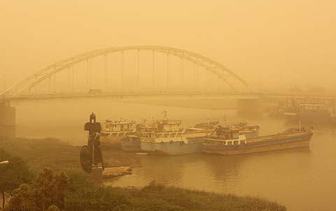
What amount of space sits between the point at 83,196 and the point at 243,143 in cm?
987

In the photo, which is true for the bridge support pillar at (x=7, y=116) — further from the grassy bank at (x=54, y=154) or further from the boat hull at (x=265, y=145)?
the boat hull at (x=265, y=145)

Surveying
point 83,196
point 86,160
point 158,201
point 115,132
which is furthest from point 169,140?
point 83,196

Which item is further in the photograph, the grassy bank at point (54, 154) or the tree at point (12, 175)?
the grassy bank at point (54, 154)

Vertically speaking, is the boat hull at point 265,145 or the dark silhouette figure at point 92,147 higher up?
the dark silhouette figure at point 92,147

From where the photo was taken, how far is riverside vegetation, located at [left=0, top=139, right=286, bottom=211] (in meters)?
6.11

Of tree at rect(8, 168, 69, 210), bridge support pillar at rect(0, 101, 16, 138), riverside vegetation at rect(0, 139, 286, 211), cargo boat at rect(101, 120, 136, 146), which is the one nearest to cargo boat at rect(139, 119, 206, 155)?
cargo boat at rect(101, 120, 136, 146)

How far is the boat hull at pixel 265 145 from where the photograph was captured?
1575 centimetres

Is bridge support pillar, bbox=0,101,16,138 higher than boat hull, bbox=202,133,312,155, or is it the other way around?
bridge support pillar, bbox=0,101,16,138

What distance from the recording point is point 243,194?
32.8 ft

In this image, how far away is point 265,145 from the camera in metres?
16.7

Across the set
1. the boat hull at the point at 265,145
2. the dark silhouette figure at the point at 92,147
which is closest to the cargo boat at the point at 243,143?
the boat hull at the point at 265,145

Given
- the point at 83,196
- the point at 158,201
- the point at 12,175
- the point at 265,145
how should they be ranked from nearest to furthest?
the point at 83,196, the point at 158,201, the point at 12,175, the point at 265,145

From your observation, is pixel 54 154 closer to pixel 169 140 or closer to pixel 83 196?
pixel 169 140

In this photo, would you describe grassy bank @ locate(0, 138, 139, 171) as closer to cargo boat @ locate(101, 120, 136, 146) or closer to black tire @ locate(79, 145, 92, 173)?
cargo boat @ locate(101, 120, 136, 146)
